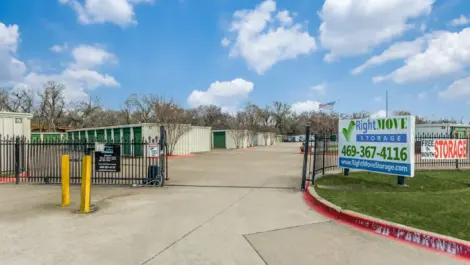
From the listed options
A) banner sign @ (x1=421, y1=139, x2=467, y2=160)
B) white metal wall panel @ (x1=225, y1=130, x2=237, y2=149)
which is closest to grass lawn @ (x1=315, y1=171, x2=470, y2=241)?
banner sign @ (x1=421, y1=139, x2=467, y2=160)

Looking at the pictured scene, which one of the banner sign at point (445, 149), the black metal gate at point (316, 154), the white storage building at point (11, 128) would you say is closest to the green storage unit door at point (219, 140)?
the black metal gate at point (316, 154)

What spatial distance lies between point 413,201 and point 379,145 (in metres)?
2.58

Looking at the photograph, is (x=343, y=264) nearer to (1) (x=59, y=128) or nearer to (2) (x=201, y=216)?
(2) (x=201, y=216)

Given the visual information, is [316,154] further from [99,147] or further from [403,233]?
[99,147]

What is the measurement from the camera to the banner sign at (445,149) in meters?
11.6

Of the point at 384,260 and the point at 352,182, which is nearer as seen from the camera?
the point at 384,260

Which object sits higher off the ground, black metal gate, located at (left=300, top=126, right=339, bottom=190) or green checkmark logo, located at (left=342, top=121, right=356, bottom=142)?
green checkmark logo, located at (left=342, top=121, right=356, bottom=142)

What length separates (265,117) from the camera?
9612 cm

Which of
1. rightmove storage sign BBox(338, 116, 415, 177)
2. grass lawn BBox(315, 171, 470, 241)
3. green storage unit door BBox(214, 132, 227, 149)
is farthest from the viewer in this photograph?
green storage unit door BBox(214, 132, 227, 149)

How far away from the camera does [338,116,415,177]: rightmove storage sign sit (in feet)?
26.7

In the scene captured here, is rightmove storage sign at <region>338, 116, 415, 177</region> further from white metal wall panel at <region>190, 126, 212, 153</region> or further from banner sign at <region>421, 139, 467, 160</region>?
white metal wall panel at <region>190, 126, 212, 153</region>

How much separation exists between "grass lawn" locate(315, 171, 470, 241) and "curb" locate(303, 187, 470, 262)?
0.89 feet

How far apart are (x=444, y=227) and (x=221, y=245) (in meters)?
3.68

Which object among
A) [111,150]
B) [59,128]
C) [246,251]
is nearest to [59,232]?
[246,251]
